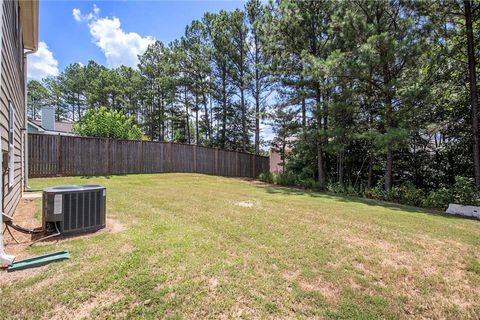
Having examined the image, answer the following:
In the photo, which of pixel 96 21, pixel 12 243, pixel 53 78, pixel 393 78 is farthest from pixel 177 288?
pixel 53 78

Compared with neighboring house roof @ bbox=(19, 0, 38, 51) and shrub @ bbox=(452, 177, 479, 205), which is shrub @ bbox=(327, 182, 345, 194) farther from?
neighboring house roof @ bbox=(19, 0, 38, 51)

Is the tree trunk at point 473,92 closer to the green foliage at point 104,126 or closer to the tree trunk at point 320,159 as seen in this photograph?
the tree trunk at point 320,159

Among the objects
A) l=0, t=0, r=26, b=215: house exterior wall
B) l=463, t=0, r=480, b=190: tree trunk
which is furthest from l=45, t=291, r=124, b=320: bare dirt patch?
l=463, t=0, r=480, b=190: tree trunk

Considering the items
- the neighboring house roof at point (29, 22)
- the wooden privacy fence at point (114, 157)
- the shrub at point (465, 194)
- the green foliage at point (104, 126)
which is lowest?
the shrub at point (465, 194)

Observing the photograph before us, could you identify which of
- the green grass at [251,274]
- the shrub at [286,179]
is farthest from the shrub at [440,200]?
the shrub at [286,179]

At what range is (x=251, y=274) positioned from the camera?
9.11 ft

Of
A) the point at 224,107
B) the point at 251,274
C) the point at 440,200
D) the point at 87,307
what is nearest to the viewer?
the point at 87,307

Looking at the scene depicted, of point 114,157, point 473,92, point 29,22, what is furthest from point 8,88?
point 473,92

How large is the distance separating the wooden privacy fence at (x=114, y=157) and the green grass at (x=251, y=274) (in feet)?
24.2

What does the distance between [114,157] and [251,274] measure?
11.0 meters

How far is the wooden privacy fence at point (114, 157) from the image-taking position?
976cm

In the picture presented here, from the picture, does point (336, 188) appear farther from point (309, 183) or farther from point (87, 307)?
point (87, 307)

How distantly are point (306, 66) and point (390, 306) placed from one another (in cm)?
1064

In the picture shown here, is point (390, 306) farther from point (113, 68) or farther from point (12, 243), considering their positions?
point (113, 68)
